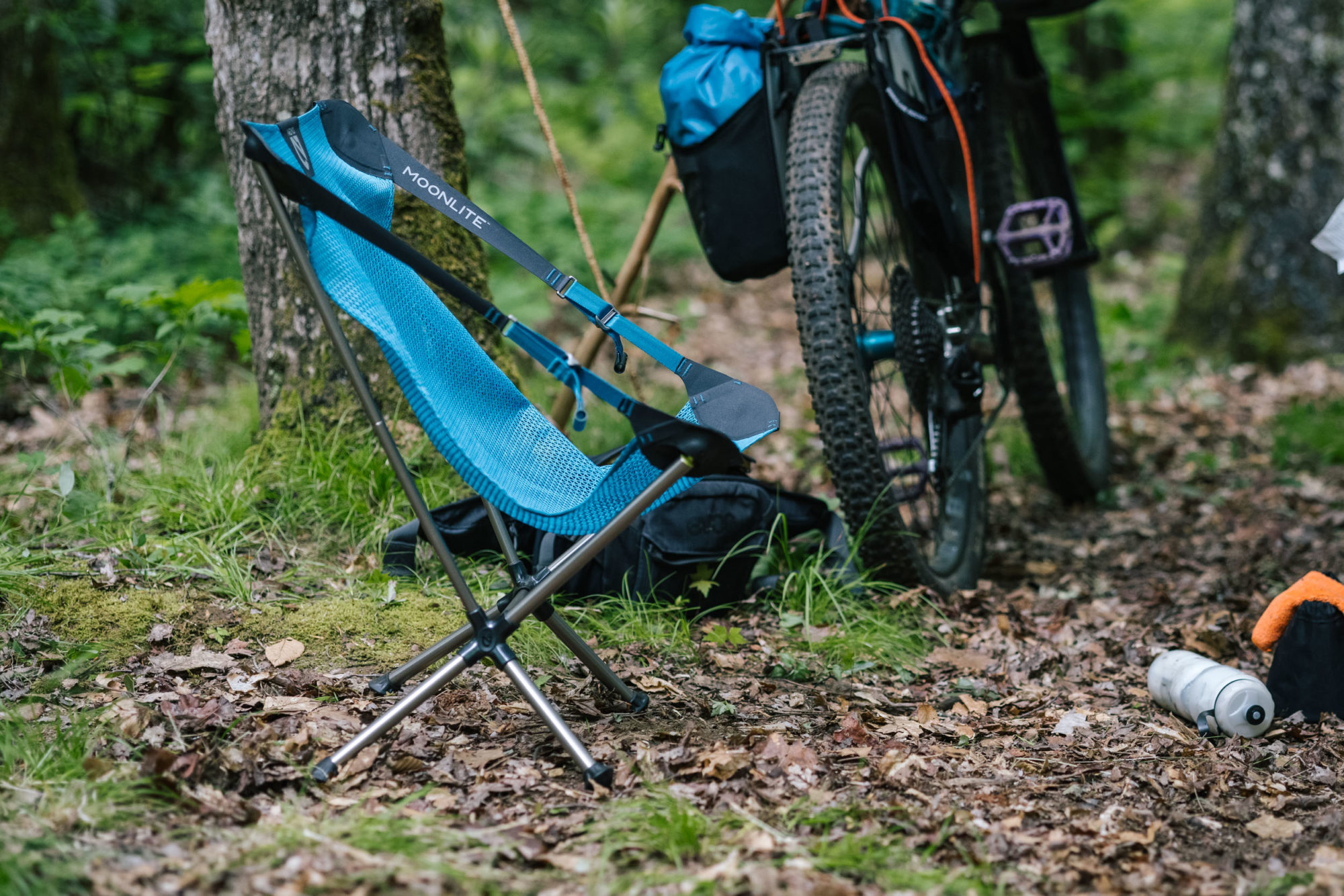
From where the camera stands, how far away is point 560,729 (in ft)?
6.40

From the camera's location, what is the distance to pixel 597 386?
1996mm

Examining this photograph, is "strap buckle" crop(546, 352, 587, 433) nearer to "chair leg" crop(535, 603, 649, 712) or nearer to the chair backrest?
the chair backrest

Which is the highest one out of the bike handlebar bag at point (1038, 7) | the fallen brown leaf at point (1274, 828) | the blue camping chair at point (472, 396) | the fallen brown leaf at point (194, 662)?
the bike handlebar bag at point (1038, 7)

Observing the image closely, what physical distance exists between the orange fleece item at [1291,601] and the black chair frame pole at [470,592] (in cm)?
150

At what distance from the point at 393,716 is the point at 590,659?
17.1 inches

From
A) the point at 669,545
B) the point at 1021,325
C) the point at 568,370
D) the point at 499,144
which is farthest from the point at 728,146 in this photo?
the point at 499,144

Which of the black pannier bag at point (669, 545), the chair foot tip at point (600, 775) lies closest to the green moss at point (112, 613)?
the black pannier bag at point (669, 545)

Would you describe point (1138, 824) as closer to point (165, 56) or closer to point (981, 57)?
point (981, 57)

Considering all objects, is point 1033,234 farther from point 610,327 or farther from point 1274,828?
point 1274,828

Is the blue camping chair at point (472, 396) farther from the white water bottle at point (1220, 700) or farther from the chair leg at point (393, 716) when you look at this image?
the white water bottle at point (1220, 700)

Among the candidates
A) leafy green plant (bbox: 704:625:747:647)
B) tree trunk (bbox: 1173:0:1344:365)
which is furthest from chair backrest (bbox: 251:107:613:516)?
tree trunk (bbox: 1173:0:1344:365)

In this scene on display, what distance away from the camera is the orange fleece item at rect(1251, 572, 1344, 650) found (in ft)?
7.63

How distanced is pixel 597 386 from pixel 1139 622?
6.33ft

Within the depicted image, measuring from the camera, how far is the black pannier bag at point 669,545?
274 centimetres
